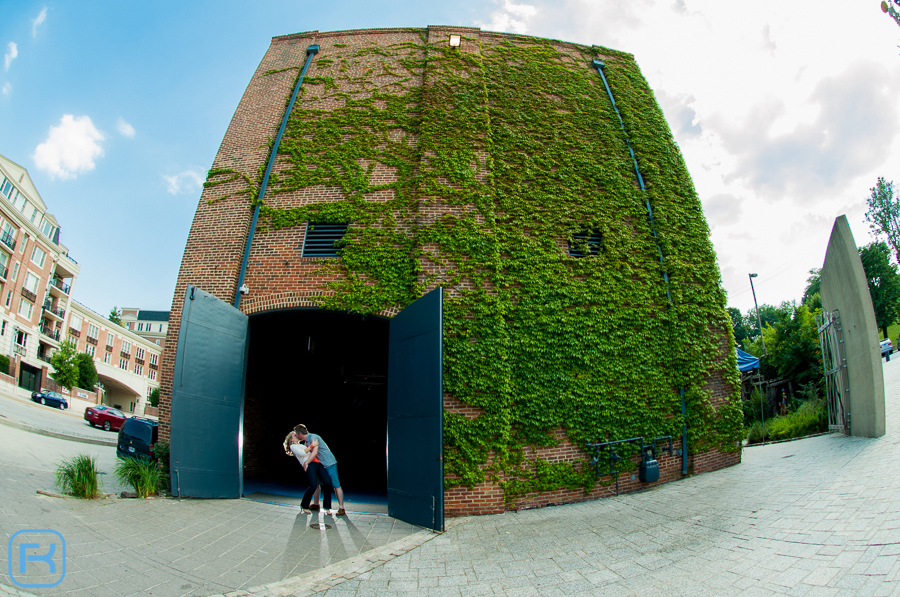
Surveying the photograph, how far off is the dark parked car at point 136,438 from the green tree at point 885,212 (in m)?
48.8

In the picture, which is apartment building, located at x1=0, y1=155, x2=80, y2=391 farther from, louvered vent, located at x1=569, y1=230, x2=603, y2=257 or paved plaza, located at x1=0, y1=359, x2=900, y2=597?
louvered vent, located at x1=569, y1=230, x2=603, y2=257

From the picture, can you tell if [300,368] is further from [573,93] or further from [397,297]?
[573,93]

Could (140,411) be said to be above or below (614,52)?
below

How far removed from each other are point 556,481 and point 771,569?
143 inches

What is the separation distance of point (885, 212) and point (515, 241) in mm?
44396

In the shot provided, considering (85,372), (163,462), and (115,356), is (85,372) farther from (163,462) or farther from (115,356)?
(163,462)

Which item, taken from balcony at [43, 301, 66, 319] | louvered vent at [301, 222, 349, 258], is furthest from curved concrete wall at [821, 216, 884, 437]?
balcony at [43, 301, 66, 319]

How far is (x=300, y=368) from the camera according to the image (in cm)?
1141

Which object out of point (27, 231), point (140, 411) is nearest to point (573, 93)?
point (27, 231)

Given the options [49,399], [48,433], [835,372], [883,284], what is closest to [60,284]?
[49,399]

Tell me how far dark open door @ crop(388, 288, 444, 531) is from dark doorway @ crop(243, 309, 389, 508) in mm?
2519

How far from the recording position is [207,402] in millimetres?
6469

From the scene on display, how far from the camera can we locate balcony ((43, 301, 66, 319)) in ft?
114

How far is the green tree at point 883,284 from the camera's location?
2862 cm
